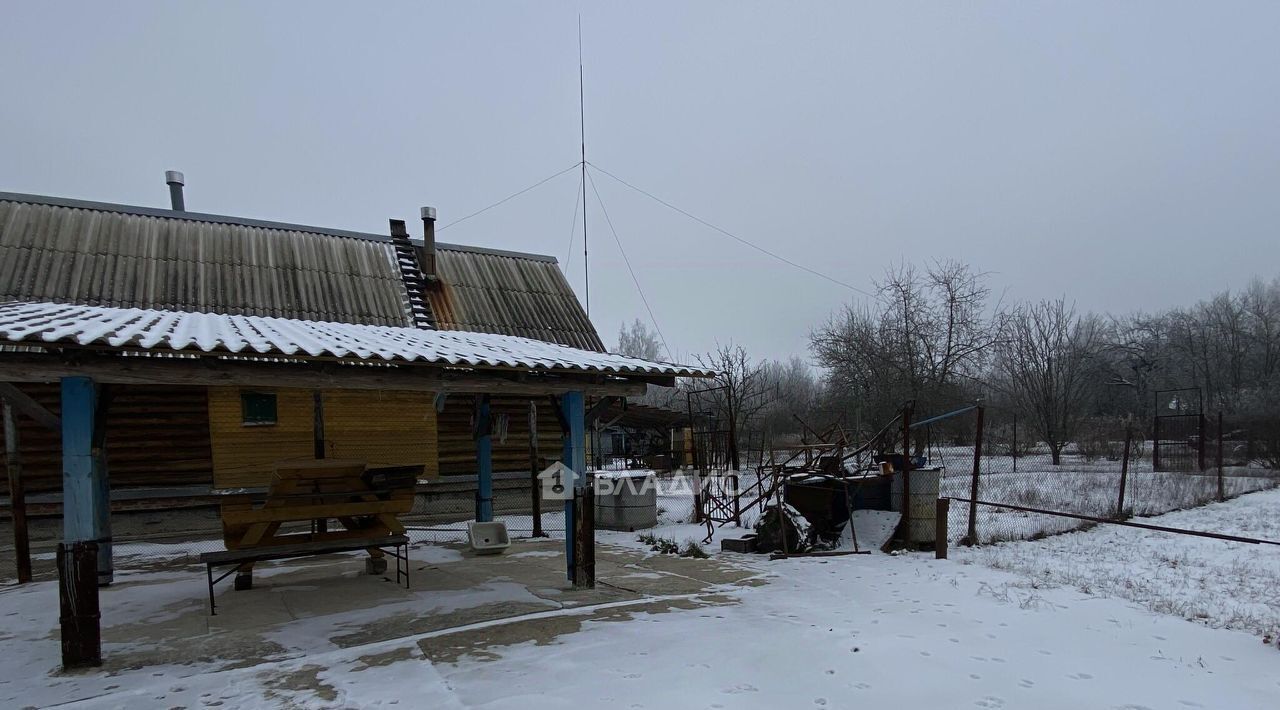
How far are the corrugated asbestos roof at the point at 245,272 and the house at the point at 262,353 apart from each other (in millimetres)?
38

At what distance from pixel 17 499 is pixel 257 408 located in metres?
3.85

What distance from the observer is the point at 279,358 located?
5.53 meters

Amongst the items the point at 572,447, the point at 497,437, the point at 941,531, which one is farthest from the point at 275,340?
the point at 497,437

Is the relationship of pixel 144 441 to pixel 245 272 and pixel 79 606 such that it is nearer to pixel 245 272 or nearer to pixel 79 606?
pixel 245 272

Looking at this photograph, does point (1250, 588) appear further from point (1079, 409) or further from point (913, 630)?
point (1079, 409)

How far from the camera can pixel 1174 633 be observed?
18.2 ft

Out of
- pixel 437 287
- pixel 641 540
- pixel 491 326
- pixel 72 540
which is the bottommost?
pixel 641 540

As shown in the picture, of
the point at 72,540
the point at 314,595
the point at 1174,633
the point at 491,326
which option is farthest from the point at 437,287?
the point at 1174,633

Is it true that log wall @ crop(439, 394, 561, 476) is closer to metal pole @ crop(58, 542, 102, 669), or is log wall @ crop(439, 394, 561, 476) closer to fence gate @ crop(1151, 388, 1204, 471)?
metal pole @ crop(58, 542, 102, 669)

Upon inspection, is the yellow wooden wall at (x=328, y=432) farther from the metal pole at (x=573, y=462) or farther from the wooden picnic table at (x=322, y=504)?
the metal pole at (x=573, y=462)

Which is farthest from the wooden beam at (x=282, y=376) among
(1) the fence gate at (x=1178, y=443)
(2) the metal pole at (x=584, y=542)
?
(1) the fence gate at (x=1178, y=443)

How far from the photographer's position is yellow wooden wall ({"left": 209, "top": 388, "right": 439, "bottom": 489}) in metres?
11.9

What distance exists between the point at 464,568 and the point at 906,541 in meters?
5.75

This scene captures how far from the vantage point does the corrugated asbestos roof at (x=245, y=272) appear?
11.7 metres
